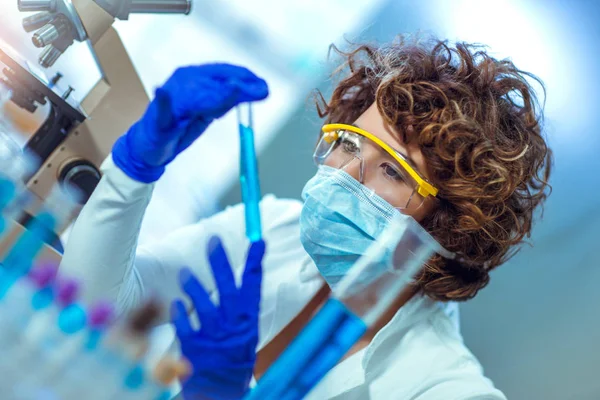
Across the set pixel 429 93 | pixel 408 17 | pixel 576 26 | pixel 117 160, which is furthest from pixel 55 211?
pixel 576 26

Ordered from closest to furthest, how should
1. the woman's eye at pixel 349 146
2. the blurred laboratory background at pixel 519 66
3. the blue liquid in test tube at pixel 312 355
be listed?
the blue liquid in test tube at pixel 312 355 → the woman's eye at pixel 349 146 → the blurred laboratory background at pixel 519 66

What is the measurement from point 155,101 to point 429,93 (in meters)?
0.57

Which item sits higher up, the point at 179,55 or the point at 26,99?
the point at 179,55

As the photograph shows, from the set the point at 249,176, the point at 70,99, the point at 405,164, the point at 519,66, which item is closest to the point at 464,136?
the point at 405,164

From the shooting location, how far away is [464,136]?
104 cm

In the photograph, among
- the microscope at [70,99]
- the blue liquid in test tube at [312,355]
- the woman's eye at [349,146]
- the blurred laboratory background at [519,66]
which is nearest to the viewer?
the blue liquid in test tube at [312,355]

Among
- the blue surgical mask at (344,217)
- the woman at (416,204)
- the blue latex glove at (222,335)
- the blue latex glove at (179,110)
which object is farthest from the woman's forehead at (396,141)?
the blue latex glove at (222,335)

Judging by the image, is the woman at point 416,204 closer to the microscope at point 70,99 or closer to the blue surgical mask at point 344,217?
the blue surgical mask at point 344,217

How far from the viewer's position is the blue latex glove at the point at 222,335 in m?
0.72

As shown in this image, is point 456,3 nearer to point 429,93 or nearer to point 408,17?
point 408,17

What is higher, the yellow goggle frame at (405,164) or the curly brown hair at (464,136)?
the curly brown hair at (464,136)

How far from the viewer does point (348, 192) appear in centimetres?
108

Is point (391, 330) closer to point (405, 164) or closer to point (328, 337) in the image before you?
point (405, 164)

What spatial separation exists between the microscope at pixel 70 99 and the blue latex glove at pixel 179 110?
10.7 inches
